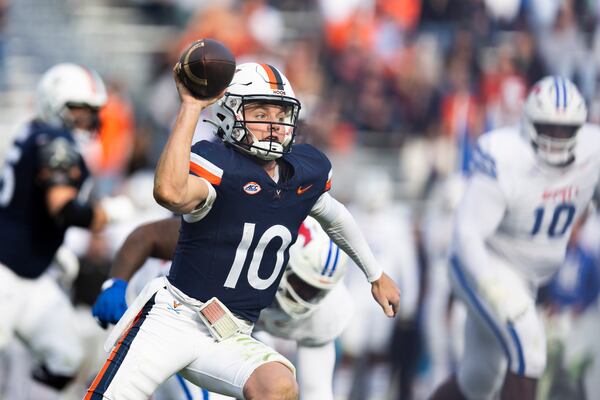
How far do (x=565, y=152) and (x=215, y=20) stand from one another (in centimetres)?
626

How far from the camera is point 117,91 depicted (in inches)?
467

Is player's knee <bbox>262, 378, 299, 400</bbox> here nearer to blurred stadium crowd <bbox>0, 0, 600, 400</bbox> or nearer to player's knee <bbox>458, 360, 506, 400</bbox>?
player's knee <bbox>458, 360, 506, 400</bbox>

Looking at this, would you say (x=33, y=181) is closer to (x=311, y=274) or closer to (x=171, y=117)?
(x=311, y=274)

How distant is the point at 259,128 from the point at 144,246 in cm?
85

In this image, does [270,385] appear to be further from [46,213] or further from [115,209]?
[46,213]

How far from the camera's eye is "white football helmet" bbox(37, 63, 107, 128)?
21.6 feet

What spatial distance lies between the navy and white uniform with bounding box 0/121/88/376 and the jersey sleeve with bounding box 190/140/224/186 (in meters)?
2.07

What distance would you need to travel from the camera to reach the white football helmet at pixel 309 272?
17.0 ft

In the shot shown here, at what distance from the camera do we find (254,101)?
4.31 m

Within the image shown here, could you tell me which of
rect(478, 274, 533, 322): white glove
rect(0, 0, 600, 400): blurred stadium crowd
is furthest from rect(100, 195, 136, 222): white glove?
rect(0, 0, 600, 400): blurred stadium crowd

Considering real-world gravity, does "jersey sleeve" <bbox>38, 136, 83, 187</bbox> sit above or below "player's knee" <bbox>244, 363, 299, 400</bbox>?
above

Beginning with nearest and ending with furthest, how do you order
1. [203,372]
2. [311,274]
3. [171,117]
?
[203,372] < [311,274] < [171,117]

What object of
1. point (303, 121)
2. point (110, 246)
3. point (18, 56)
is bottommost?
point (110, 246)

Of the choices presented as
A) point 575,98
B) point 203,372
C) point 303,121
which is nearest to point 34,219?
point 303,121
